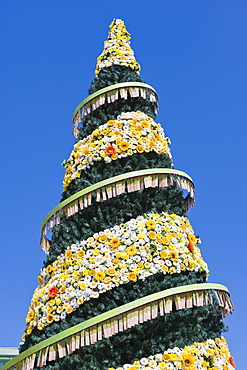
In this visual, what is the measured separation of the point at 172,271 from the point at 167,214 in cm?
112

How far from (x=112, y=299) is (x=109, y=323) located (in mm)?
400

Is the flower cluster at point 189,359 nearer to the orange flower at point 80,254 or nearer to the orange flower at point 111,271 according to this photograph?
the orange flower at point 111,271

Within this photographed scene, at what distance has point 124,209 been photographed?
7395 millimetres

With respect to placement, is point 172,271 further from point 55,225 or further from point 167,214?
point 55,225

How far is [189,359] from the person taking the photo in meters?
6.04

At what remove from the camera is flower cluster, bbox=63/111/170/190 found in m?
7.99

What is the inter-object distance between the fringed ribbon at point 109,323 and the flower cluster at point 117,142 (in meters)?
2.58

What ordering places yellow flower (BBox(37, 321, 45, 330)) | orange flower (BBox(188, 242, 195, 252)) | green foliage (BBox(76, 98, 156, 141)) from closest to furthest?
yellow flower (BBox(37, 321, 45, 330)), orange flower (BBox(188, 242, 195, 252)), green foliage (BBox(76, 98, 156, 141))

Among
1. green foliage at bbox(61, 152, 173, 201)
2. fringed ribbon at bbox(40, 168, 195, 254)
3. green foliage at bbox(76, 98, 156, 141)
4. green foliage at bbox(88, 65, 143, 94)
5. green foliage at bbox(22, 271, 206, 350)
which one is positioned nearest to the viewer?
green foliage at bbox(22, 271, 206, 350)

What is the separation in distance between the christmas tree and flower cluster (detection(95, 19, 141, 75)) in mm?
1555

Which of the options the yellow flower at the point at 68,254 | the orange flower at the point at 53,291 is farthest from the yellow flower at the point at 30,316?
the yellow flower at the point at 68,254

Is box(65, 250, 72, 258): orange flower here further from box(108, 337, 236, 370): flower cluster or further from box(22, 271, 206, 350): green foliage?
box(108, 337, 236, 370): flower cluster

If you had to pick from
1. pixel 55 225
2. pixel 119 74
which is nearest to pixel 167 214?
pixel 55 225

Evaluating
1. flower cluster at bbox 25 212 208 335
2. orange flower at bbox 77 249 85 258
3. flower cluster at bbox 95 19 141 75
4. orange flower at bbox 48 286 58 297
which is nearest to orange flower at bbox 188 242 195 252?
flower cluster at bbox 25 212 208 335
